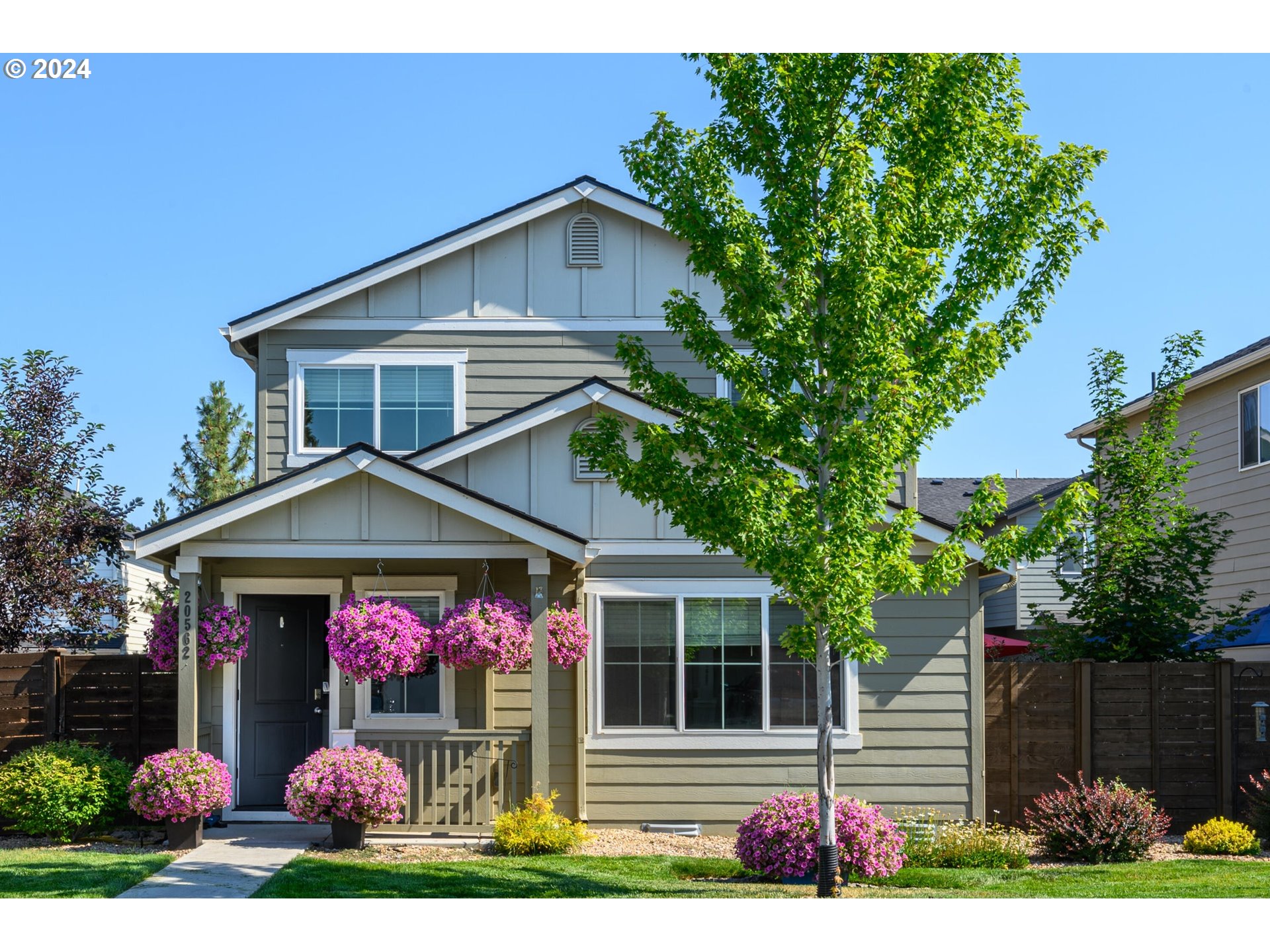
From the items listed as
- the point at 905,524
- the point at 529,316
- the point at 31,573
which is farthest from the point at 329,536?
the point at 31,573

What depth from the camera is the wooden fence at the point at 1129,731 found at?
42.2ft

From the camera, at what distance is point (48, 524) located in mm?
15461

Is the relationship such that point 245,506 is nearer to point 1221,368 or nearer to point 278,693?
point 278,693

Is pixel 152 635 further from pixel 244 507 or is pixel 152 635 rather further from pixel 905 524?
pixel 905 524

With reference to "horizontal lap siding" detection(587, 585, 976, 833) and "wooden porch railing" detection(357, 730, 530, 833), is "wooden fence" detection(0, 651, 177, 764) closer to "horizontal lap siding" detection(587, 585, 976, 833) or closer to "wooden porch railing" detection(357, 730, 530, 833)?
"wooden porch railing" detection(357, 730, 530, 833)

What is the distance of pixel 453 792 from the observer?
11.9m

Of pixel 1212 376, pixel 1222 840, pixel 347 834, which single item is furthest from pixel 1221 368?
pixel 347 834

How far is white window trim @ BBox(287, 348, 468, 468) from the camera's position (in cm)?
1417

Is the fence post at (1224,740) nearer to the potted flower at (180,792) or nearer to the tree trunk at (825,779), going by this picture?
the tree trunk at (825,779)

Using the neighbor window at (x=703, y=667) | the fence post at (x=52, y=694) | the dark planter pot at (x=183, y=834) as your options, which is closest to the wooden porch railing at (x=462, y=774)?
the neighbor window at (x=703, y=667)

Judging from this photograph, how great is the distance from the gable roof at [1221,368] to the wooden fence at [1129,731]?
417 cm

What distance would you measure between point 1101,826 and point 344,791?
272 inches

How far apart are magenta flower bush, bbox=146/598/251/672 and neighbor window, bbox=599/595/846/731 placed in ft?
11.9

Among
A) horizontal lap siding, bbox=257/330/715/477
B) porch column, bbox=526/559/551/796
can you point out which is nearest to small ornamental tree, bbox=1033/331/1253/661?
horizontal lap siding, bbox=257/330/715/477
